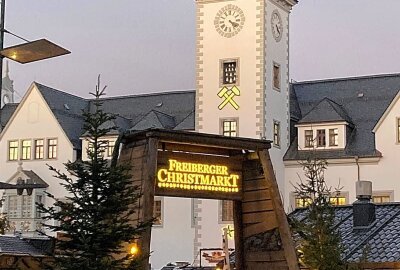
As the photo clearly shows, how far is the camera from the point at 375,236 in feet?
70.9

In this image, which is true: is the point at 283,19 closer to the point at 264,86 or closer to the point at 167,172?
the point at 264,86

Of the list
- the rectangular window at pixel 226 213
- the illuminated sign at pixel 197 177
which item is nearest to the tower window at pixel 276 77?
the rectangular window at pixel 226 213

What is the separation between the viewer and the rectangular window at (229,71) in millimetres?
43125

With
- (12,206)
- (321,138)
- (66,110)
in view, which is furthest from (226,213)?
(12,206)

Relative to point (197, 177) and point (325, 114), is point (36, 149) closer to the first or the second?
point (325, 114)

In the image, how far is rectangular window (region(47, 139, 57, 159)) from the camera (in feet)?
156

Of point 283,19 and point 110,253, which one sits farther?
point 283,19

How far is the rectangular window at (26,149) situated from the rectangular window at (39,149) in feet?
1.28

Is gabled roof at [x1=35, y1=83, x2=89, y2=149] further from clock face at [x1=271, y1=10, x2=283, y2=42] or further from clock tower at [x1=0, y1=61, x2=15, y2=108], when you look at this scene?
clock tower at [x1=0, y1=61, x2=15, y2=108]

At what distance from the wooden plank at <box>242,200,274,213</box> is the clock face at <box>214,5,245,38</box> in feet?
90.1

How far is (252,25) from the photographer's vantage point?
42938mm

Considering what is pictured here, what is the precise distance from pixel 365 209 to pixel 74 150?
26.4 metres

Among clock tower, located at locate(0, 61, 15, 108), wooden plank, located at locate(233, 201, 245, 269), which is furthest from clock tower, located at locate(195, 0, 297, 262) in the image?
clock tower, located at locate(0, 61, 15, 108)

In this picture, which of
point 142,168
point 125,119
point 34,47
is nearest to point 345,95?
point 125,119
